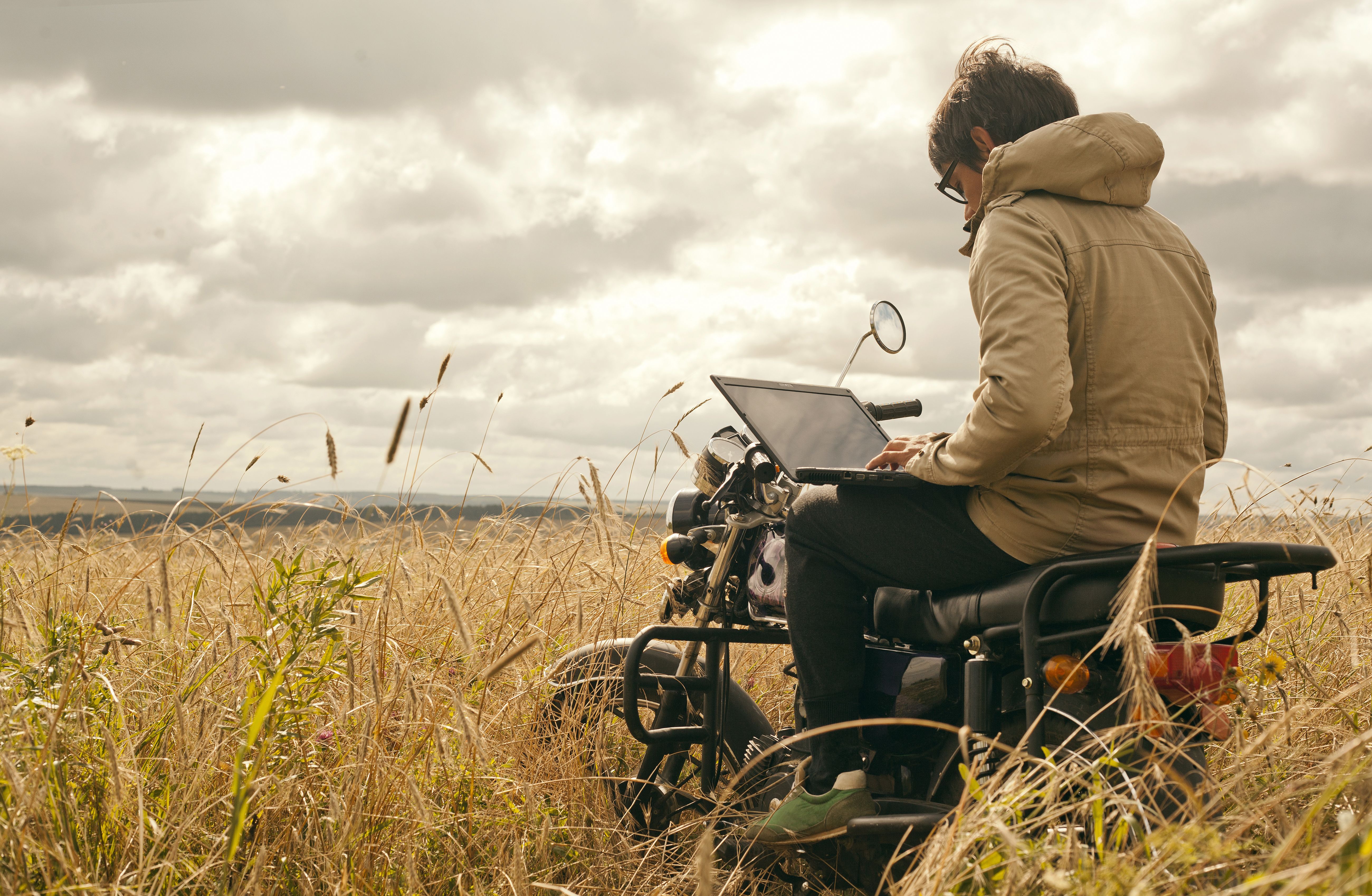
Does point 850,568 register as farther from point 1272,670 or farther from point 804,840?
point 1272,670

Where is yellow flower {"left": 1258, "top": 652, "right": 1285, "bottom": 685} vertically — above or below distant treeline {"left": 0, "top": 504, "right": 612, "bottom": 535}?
below

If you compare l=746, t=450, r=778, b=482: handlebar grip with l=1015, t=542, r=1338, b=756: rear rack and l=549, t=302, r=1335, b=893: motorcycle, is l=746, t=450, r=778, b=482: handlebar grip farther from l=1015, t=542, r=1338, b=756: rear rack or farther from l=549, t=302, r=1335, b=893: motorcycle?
l=1015, t=542, r=1338, b=756: rear rack

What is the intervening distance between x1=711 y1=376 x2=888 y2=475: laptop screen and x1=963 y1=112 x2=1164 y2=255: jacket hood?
878 millimetres

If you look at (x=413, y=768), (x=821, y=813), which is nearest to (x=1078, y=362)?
(x=821, y=813)

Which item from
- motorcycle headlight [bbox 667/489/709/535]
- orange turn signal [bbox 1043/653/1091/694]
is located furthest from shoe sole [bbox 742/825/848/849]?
motorcycle headlight [bbox 667/489/709/535]

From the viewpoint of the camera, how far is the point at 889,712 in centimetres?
268

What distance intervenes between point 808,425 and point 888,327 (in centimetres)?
53

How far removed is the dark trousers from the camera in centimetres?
243

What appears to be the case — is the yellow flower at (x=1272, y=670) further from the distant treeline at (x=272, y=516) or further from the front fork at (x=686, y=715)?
the distant treeline at (x=272, y=516)

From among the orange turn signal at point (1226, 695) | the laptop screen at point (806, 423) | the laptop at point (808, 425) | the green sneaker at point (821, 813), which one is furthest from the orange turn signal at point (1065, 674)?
the laptop screen at point (806, 423)

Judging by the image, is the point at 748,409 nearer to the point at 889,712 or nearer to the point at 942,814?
the point at 889,712

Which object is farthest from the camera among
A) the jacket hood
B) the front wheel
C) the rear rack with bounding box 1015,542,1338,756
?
the front wheel

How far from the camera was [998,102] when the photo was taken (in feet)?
8.98

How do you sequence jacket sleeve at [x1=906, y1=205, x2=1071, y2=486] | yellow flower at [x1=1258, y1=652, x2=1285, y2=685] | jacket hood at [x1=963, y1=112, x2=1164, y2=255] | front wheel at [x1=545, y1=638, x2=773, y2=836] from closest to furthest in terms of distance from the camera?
1. jacket sleeve at [x1=906, y1=205, x2=1071, y2=486]
2. jacket hood at [x1=963, y1=112, x2=1164, y2=255]
3. yellow flower at [x1=1258, y1=652, x2=1285, y2=685]
4. front wheel at [x1=545, y1=638, x2=773, y2=836]
